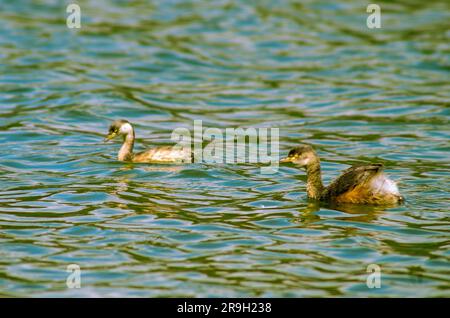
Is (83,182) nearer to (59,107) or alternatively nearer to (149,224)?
(149,224)

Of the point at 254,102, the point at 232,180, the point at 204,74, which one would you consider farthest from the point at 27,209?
the point at 204,74

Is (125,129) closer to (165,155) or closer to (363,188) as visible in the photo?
(165,155)

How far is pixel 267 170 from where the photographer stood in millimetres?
11641

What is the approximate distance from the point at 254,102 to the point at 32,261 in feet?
25.5

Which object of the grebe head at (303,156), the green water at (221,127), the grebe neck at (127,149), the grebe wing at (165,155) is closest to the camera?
the green water at (221,127)

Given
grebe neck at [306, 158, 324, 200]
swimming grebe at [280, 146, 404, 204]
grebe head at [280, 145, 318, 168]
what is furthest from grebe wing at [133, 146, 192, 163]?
swimming grebe at [280, 146, 404, 204]

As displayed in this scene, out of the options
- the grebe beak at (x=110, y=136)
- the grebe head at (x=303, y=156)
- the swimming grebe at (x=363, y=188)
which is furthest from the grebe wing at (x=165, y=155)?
the swimming grebe at (x=363, y=188)

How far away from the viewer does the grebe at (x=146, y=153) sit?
38.4 ft

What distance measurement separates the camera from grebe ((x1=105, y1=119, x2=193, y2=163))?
11.7 metres

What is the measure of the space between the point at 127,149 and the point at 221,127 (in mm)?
2408

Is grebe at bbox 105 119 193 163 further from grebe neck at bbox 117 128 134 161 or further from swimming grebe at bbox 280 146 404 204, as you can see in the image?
swimming grebe at bbox 280 146 404 204

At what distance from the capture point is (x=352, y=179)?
9750 millimetres

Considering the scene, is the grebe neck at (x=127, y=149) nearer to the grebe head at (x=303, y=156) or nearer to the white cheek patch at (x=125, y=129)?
the white cheek patch at (x=125, y=129)

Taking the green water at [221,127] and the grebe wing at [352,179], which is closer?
the green water at [221,127]
